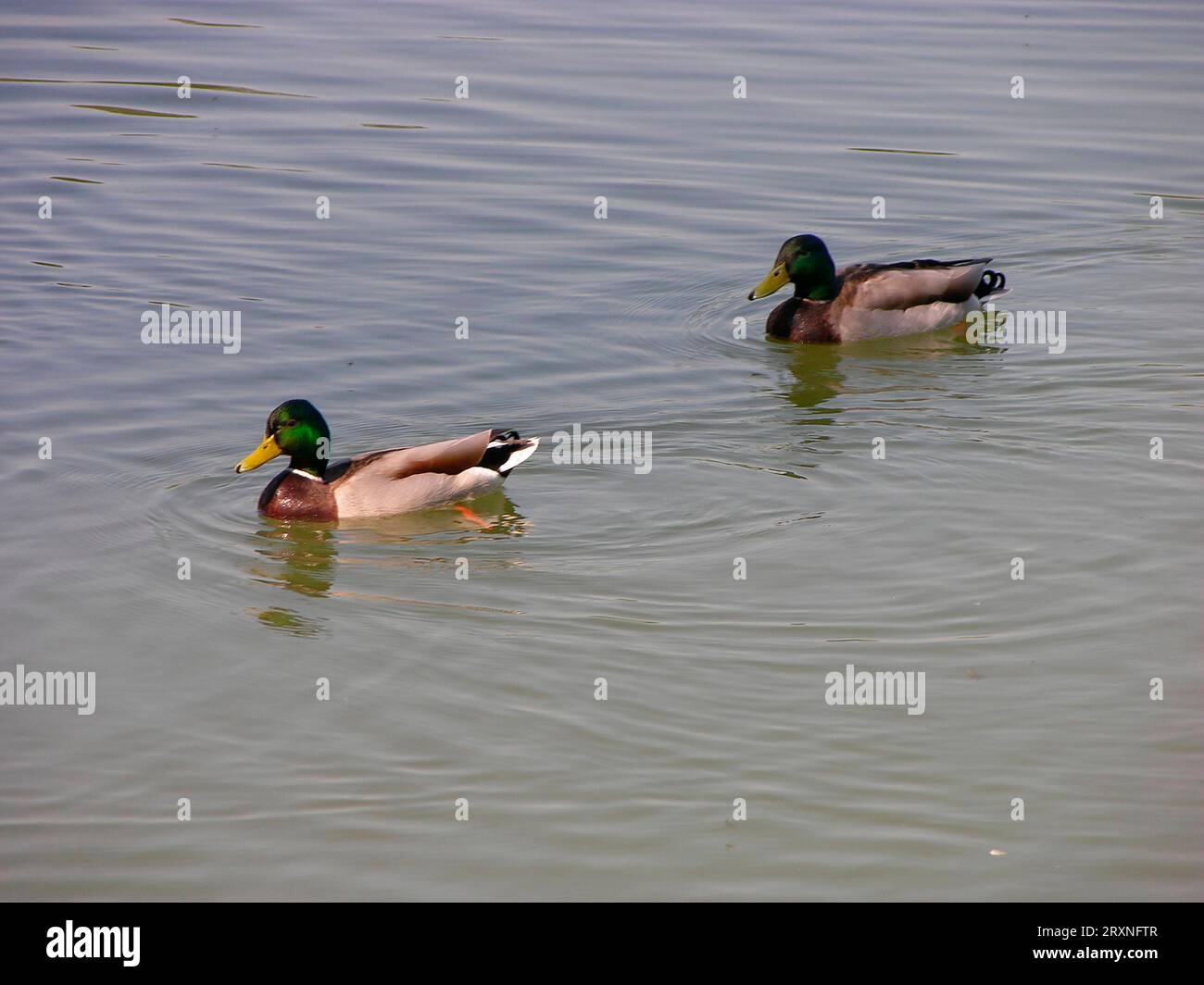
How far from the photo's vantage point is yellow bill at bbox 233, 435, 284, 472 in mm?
9531

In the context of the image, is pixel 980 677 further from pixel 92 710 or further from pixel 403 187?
pixel 403 187

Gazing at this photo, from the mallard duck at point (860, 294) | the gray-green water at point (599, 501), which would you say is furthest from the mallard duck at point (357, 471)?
the mallard duck at point (860, 294)

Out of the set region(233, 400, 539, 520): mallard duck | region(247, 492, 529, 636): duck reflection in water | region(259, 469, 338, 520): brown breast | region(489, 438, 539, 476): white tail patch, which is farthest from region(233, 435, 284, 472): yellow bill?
region(489, 438, 539, 476): white tail patch

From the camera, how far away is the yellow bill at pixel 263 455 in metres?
9.53

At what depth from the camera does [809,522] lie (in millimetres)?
9188

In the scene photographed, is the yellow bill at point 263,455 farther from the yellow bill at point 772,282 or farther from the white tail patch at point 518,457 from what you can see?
the yellow bill at point 772,282

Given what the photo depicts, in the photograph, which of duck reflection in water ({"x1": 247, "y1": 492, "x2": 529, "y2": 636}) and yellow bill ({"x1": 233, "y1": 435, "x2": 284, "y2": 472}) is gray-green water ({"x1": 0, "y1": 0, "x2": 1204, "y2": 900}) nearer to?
duck reflection in water ({"x1": 247, "y1": 492, "x2": 529, "y2": 636})

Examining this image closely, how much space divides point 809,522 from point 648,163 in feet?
27.4

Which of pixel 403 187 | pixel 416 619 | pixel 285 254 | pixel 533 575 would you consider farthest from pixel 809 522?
pixel 403 187

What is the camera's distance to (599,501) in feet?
31.4

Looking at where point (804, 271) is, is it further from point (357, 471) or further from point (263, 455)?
point (263, 455)

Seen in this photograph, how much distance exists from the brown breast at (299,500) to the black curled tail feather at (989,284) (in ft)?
20.5

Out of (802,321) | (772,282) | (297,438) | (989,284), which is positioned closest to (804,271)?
(772,282)

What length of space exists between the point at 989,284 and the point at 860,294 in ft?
4.26
